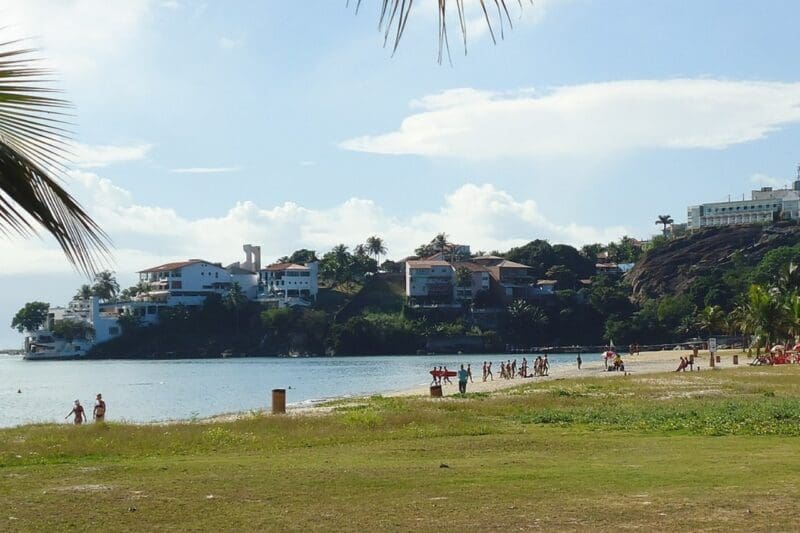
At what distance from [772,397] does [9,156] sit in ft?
120

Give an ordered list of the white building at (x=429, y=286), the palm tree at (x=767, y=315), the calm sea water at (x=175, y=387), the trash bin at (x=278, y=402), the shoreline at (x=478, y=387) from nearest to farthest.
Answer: the trash bin at (x=278, y=402) → the shoreline at (x=478, y=387) → the calm sea water at (x=175, y=387) → the palm tree at (x=767, y=315) → the white building at (x=429, y=286)

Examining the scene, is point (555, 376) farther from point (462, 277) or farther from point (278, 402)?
point (462, 277)

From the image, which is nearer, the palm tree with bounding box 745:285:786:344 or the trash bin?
the trash bin

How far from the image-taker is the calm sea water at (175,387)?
2908 inches

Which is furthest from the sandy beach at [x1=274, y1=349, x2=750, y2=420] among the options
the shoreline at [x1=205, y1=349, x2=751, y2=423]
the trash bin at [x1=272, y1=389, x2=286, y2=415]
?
the trash bin at [x1=272, y1=389, x2=286, y2=415]

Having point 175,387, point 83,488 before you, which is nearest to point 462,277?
point 175,387

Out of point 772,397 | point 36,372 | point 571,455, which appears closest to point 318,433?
point 571,455

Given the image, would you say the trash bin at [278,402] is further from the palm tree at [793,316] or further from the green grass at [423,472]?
the palm tree at [793,316]

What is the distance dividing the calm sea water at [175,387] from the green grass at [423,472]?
37.7 meters

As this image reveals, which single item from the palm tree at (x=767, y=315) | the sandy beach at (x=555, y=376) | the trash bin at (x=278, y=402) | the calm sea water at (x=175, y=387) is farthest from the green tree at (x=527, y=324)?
the trash bin at (x=278, y=402)

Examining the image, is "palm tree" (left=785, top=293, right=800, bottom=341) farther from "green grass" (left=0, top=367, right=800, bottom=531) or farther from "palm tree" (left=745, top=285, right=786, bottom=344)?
"green grass" (left=0, top=367, right=800, bottom=531)

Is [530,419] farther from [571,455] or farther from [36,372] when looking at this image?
[36,372]

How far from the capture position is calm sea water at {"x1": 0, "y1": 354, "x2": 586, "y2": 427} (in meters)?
73.9

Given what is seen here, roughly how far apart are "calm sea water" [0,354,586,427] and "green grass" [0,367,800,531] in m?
37.7
